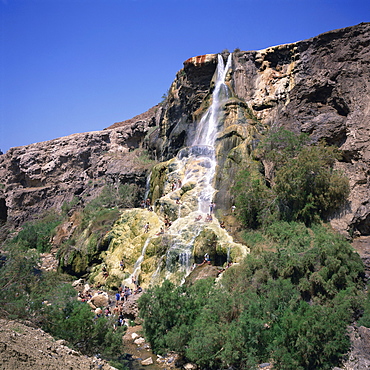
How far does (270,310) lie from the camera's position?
15.6m

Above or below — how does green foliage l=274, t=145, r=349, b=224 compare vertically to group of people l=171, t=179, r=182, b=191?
below

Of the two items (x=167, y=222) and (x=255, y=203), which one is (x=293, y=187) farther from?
(x=167, y=222)

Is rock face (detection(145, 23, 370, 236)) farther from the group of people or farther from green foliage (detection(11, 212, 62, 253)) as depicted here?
green foliage (detection(11, 212, 62, 253))

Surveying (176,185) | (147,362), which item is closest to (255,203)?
(176,185)

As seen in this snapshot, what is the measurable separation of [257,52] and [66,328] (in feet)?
103

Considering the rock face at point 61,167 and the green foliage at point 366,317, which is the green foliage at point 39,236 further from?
the green foliage at point 366,317

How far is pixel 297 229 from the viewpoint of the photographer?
21.2 meters

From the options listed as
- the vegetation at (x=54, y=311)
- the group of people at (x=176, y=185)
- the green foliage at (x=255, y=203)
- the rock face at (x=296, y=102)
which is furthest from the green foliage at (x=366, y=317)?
the group of people at (x=176, y=185)

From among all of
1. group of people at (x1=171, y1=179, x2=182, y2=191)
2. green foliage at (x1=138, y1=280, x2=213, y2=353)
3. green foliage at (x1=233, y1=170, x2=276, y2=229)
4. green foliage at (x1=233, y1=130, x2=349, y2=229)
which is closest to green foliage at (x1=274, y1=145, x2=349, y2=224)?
green foliage at (x1=233, y1=130, x2=349, y2=229)

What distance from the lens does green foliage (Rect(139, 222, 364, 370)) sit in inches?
558

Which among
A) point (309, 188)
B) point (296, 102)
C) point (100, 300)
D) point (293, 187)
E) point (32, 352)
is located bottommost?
point (100, 300)

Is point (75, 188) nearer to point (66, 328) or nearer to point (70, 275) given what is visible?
point (70, 275)

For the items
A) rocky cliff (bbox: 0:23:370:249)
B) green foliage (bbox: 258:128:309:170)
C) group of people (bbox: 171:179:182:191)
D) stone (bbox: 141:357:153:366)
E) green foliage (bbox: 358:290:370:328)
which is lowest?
stone (bbox: 141:357:153:366)

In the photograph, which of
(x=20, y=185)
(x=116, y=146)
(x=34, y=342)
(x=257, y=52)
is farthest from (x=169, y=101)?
(x=34, y=342)
